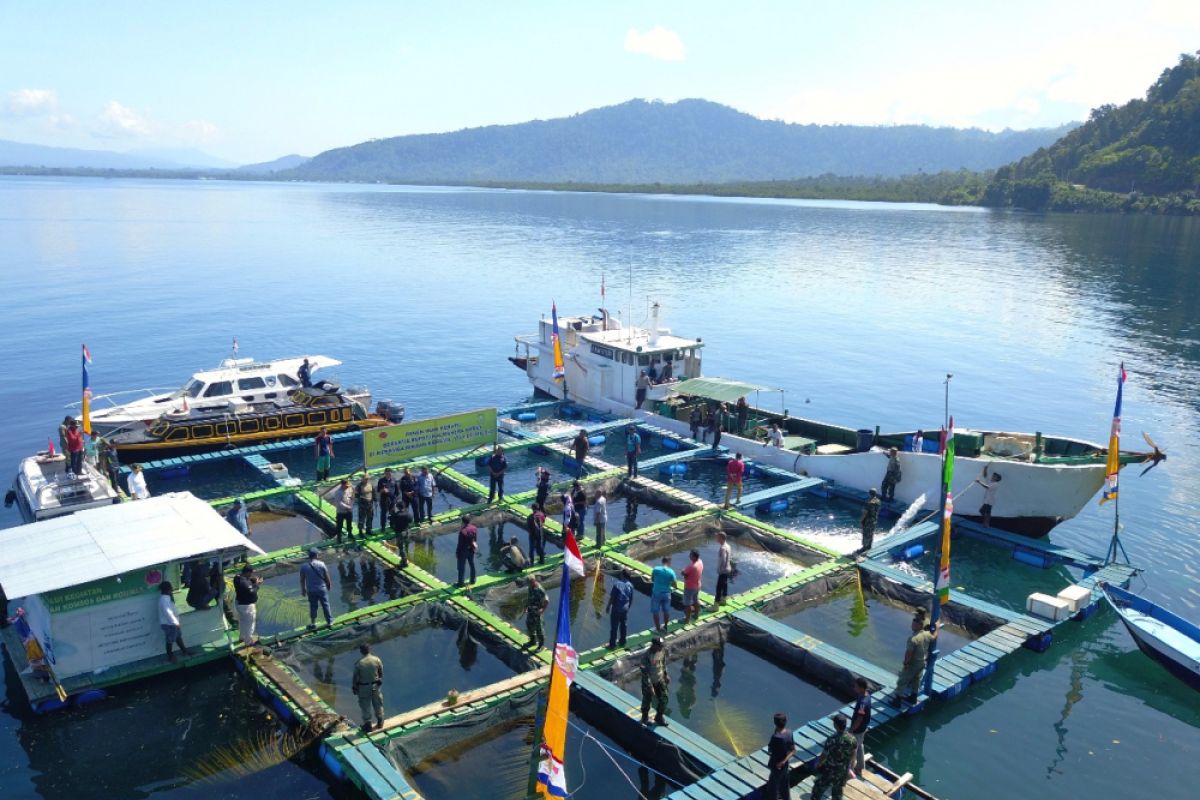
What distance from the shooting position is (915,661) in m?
15.1

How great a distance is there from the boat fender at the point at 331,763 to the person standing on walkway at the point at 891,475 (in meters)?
18.8

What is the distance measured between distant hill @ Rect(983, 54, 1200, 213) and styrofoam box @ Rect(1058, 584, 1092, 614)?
13497 centimetres

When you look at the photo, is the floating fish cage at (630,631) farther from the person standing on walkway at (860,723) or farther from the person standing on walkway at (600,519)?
the person standing on walkway at (860,723)

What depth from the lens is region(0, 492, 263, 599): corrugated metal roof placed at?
14.7 metres

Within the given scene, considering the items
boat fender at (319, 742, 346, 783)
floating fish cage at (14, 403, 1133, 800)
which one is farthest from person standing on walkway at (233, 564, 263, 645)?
boat fender at (319, 742, 346, 783)

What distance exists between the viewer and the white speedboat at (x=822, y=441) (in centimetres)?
2380

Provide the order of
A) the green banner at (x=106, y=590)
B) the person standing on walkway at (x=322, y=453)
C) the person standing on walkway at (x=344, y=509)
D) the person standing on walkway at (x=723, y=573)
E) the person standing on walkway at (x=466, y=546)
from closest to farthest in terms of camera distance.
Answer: the green banner at (x=106, y=590) < the person standing on walkway at (x=723, y=573) < the person standing on walkway at (x=466, y=546) < the person standing on walkway at (x=344, y=509) < the person standing on walkway at (x=322, y=453)

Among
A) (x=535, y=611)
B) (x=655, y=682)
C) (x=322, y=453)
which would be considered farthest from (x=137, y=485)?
(x=655, y=682)

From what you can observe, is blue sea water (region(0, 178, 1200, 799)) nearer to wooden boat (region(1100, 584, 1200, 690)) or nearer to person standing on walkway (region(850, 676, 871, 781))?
wooden boat (region(1100, 584, 1200, 690))

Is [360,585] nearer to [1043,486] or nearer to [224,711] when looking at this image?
[224,711]

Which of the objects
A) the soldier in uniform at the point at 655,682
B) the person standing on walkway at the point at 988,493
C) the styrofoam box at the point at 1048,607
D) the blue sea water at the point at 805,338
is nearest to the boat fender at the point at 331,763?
the blue sea water at the point at 805,338

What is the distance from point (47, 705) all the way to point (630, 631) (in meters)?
11.5

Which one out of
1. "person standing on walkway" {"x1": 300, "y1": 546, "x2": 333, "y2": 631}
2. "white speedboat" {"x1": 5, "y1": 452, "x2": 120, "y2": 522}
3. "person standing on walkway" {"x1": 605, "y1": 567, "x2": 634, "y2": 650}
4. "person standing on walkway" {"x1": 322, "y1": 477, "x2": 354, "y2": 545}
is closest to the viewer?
"person standing on walkway" {"x1": 605, "y1": 567, "x2": 634, "y2": 650}

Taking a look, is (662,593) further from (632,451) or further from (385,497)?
(632,451)
